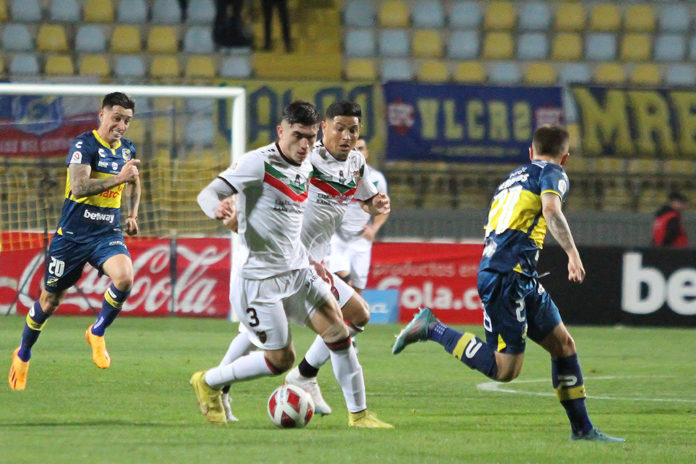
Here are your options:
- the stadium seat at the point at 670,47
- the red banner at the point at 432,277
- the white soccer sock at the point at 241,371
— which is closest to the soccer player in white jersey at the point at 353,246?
the red banner at the point at 432,277

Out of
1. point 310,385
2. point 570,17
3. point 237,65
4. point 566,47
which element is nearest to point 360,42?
point 237,65

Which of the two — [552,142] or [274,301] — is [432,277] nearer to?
[552,142]

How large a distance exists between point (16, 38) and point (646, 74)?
1029cm

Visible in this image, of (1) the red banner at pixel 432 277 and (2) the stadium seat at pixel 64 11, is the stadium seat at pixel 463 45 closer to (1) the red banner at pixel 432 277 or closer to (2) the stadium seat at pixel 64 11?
(1) the red banner at pixel 432 277

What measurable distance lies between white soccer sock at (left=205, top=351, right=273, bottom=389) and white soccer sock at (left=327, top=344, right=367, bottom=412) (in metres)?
0.44

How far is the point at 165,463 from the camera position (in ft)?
18.2

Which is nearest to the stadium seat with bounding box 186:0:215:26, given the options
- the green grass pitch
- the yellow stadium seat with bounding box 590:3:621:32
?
the yellow stadium seat with bounding box 590:3:621:32

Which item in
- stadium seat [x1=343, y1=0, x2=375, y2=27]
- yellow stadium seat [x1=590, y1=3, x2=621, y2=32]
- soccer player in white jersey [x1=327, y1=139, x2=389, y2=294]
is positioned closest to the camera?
soccer player in white jersey [x1=327, y1=139, x2=389, y2=294]

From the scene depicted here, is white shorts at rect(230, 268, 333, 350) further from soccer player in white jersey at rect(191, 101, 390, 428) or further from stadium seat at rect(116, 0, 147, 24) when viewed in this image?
stadium seat at rect(116, 0, 147, 24)

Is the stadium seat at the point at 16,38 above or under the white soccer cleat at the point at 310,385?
above

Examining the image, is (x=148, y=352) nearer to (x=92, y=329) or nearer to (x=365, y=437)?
(x=92, y=329)

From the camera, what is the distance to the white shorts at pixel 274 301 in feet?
22.2

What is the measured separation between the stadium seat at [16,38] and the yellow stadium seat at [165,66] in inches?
77.2

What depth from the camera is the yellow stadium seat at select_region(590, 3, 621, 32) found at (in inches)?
828
